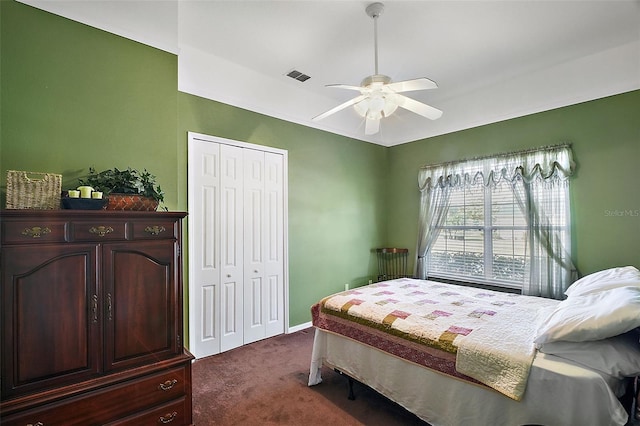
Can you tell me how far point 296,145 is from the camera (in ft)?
13.5

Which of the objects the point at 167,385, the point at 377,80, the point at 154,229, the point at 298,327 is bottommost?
the point at 298,327

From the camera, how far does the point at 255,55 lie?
10.4 feet

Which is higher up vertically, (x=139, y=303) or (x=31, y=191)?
(x=31, y=191)

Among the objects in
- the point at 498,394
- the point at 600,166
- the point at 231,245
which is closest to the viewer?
the point at 498,394

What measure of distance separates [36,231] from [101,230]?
0.27 meters

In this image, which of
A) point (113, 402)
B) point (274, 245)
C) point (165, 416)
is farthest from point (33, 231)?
point (274, 245)

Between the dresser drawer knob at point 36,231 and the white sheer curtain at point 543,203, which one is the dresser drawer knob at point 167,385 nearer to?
the dresser drawer knob at point 36,231

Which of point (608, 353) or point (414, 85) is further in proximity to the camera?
point (414, 85)

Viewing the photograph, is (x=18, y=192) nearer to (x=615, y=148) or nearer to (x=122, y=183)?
(x=122, y=183)

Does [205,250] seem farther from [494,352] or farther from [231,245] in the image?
[494,352]

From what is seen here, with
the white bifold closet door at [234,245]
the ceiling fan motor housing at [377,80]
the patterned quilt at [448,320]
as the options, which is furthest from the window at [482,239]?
the ceiling fan motor housing at [377,80]

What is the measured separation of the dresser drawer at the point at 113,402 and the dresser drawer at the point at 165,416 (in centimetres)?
3

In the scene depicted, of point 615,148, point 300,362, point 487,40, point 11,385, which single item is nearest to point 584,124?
point 615,148

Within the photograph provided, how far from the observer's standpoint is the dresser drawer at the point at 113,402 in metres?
1.58
